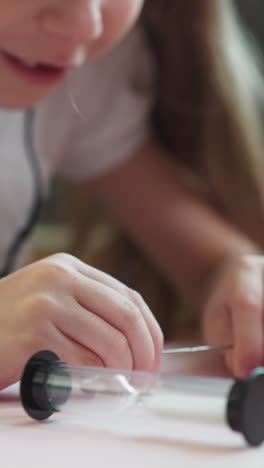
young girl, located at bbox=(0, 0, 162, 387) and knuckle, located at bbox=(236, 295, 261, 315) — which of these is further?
knuckle, located at bbox=(236, 295, 261, 315)

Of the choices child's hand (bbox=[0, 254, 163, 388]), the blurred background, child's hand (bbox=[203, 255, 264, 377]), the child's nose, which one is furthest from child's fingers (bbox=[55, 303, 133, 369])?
the blurred background

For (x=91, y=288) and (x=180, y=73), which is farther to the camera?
(x=180, y=73)

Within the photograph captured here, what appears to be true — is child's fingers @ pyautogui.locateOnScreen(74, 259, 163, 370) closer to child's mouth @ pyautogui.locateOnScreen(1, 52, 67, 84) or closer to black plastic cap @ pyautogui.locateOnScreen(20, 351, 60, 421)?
black plastic cap @ pyautogui.locateOnScreen(20, 351, 60, 421)

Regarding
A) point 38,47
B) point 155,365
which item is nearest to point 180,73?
point 38,47

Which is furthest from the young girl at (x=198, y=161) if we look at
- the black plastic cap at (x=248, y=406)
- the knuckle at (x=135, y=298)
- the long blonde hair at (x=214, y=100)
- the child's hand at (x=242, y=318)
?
the black plastic cap at (x=248, y=406)

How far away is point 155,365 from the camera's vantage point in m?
0.44

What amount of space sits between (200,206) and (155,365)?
551 millimetres

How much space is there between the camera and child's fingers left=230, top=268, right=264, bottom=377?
0.56 meters

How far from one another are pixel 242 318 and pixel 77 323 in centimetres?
19

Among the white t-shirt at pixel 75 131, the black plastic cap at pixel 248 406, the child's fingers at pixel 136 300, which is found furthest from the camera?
the white t-shirt at pixel 75 131

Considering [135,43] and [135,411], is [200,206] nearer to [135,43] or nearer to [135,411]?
[135,43]

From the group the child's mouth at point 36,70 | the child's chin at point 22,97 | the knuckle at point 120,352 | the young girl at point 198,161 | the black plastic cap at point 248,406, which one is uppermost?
the black plastic cap at point 248,406

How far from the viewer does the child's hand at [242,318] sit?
22.0 inches

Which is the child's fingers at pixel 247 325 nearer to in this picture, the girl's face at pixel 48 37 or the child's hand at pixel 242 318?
the child's hand at pixel 242 318
